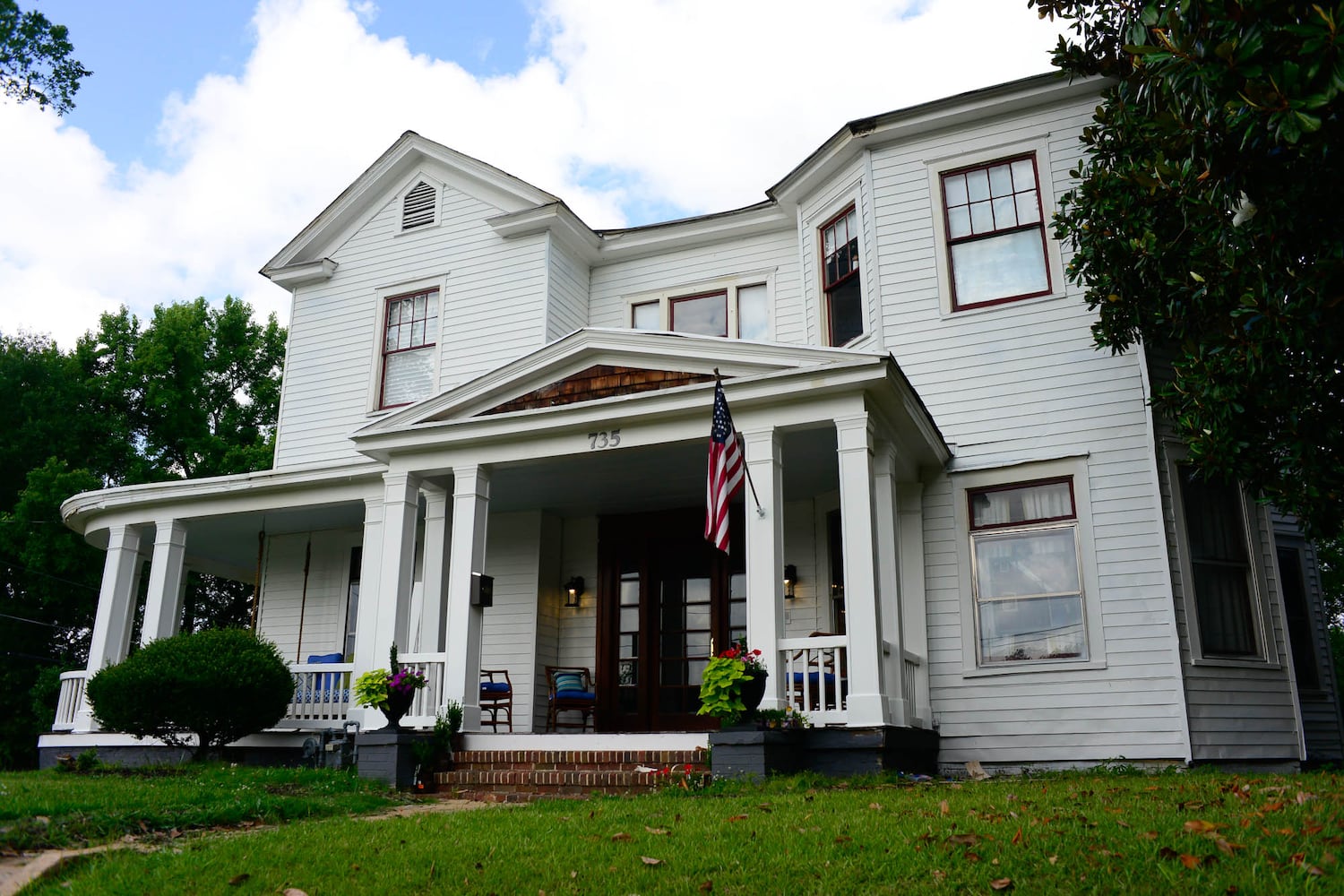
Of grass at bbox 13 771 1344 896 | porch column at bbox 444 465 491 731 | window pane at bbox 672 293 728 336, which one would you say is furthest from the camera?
window pane at bbox 672 293 728 336

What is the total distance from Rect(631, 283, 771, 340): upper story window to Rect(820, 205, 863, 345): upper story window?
112 cm

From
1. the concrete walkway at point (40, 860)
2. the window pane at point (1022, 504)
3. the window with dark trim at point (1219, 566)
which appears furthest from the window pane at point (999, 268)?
the concrete walkway at point (40, 860)

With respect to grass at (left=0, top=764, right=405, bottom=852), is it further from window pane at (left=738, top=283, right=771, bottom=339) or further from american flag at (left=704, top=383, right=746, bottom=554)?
window pane at (left=738, top=283, right=771, bottom=339)

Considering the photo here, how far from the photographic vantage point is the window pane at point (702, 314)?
14023mm

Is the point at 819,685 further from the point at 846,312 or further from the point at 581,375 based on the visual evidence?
the point at 846,312

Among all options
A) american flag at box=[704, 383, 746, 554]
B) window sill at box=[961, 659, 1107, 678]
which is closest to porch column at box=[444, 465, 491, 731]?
american flag at box=[704, 383, 746, 554]

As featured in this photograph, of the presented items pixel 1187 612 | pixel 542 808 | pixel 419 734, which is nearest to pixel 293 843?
pixel 542 808

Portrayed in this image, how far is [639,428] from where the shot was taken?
10.1m

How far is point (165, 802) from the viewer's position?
7.06 m

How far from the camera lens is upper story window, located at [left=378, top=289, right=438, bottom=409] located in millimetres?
14484

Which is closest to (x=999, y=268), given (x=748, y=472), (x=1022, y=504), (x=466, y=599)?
(x=1022, y=504)

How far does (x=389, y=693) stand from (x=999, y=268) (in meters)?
7.68

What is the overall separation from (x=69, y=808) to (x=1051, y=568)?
8580mm

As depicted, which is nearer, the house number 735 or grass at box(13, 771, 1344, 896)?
grass at box(13, 771, 1344, 896)
